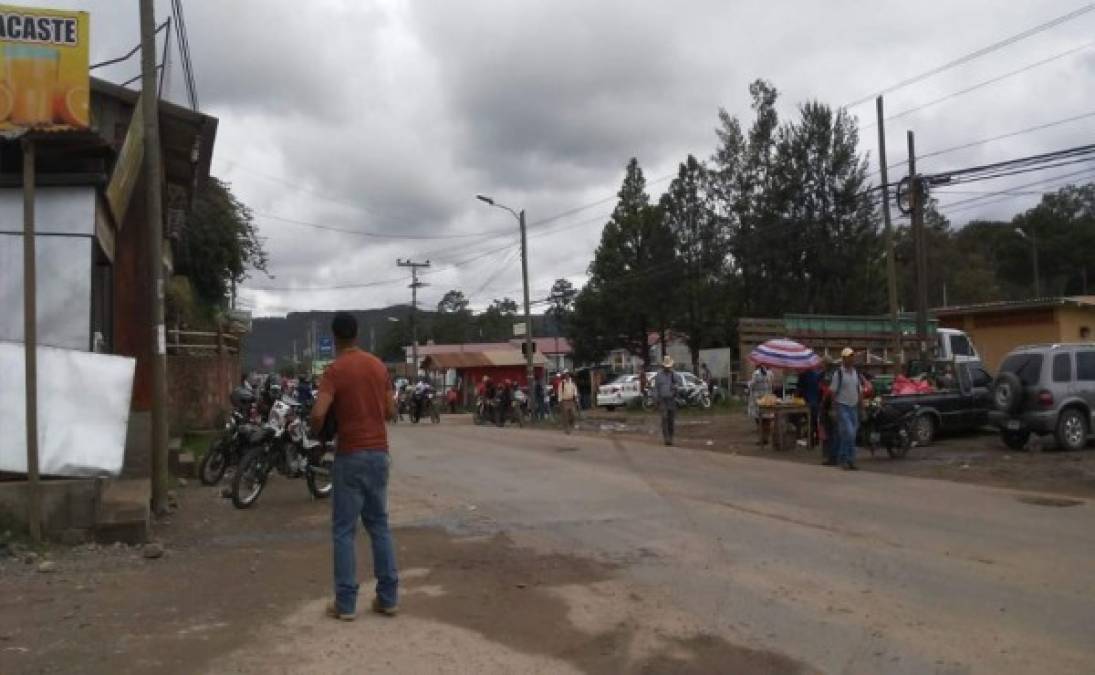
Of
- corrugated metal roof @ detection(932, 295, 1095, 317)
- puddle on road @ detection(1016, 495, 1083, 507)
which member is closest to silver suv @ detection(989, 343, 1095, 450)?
puddle on road @ detection(1016, 495, 1083, 507)

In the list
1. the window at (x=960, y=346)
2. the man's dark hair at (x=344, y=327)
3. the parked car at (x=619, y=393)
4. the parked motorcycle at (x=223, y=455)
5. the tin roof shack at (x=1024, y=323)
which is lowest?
the parked motorcycle at (x=223, y=455)

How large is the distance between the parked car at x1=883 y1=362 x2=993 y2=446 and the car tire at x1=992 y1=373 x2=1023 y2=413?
1378mm

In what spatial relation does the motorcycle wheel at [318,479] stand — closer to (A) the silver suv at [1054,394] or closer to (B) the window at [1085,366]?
(A) the silver suv at [1054,394]

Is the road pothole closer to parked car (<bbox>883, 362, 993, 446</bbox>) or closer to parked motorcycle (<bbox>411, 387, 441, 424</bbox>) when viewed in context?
parked car (<bbox>883, 362, 993, 446</bbox>)

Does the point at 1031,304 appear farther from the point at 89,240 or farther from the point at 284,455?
the point at 89,240

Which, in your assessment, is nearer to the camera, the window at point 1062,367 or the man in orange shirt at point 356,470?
the man in orange shirt at point 356,470

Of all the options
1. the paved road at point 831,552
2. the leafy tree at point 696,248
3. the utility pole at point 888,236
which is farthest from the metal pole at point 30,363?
the leafy tree at point 696,248

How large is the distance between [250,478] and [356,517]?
6330 millimetres

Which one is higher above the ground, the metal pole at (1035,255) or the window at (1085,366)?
the metal pole at (1035,255)

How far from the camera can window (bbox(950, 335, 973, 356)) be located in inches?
1072

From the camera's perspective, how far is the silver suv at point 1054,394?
16656 millimetres

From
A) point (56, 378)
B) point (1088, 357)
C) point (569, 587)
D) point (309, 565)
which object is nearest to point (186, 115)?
point (56, 378)

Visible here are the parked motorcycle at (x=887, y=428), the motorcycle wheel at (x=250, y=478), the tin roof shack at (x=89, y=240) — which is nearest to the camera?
the tin roof shack at (x=89, y=240)

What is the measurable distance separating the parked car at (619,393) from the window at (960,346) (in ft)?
54.1
